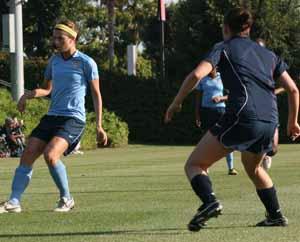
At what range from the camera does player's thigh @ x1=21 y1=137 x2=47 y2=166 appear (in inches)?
352

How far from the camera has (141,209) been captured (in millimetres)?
9656

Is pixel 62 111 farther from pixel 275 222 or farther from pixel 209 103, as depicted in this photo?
pixel 209 103

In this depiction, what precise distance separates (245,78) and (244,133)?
0.47m

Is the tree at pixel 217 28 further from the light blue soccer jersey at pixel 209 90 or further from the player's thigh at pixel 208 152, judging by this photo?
the player's thigh at pixel 208 152

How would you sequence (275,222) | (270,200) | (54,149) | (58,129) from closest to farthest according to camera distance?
(270,200) < (275,222) < (54,149) < (58,129)

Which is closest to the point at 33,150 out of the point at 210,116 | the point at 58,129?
the point at 58,129

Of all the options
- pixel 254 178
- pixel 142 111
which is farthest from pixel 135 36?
pixel 254 178

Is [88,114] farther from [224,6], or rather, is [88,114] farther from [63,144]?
[63,144]

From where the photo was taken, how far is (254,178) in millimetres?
7887

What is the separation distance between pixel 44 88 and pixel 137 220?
6.11 feet

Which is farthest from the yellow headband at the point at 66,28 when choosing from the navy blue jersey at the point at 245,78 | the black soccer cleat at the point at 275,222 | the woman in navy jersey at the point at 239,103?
the black soccer cleat at the point at 275,222

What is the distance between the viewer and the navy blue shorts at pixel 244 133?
7.34m

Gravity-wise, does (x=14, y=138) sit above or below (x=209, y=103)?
below

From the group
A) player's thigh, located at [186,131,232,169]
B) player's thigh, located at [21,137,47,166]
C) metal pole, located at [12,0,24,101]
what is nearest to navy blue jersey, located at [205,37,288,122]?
player's thigh, located at [186,131,232,169]
